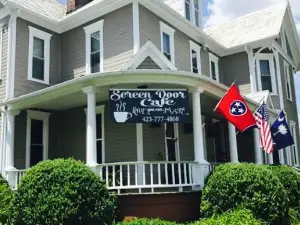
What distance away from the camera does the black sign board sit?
980 cm

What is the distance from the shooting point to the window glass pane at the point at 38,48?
46.8 ft

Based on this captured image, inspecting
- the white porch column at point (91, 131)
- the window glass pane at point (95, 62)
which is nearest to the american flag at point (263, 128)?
the white porch column at point (91, 131)

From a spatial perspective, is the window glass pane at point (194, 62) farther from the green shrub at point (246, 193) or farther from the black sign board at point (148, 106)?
the green shrub at point (246, 193)

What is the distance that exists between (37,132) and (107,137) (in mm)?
2859

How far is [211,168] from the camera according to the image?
10953mm

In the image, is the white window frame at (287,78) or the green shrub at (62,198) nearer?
the green shrub at (62,198)

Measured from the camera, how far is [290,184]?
1157cm

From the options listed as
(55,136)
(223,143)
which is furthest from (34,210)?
(223,143)

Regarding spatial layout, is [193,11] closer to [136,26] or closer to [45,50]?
[136,26]

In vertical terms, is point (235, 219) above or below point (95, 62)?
below

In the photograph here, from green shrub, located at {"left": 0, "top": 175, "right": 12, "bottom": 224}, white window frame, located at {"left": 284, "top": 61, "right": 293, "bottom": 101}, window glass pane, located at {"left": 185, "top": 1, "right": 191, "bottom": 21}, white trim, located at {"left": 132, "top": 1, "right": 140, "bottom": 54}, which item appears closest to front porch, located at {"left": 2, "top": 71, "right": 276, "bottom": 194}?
green shrub, located at {"left": 0, "top": 175, "right": 12, "bottom": 224}

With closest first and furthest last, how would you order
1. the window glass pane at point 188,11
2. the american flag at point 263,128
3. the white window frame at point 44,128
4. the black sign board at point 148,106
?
the black sign board at point 148,106 → the american flag at point 263,128 → the white window frame at point 44,128 → the window glass pane at point 188,11

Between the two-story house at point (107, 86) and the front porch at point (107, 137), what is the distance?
0.12ft

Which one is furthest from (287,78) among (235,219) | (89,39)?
(235,219)
